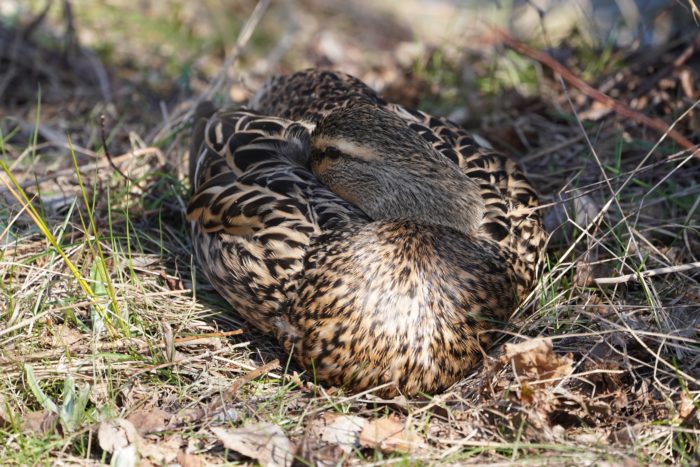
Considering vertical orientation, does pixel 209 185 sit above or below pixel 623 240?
below

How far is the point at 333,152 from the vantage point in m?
3.82

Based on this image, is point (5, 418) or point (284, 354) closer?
point (5, 418)

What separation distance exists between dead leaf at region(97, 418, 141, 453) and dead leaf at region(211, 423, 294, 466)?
30 cm

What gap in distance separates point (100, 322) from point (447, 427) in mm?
1586

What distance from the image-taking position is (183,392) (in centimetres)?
349

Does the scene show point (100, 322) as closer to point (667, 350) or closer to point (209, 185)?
point (209, 185)

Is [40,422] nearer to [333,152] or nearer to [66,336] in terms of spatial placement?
[66,336]

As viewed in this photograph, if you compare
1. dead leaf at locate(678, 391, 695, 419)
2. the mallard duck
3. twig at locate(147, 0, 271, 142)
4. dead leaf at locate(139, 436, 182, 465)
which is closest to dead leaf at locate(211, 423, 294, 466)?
dead leaf at locate(139, 436, 182, 465)

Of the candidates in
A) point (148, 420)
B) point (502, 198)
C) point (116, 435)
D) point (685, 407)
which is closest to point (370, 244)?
point (502, 198)

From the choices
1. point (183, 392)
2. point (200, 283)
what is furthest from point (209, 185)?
point (183, 392)

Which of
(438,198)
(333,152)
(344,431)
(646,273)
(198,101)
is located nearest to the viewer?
(344,431)

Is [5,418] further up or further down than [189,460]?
further down

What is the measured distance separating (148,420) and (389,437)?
938mm

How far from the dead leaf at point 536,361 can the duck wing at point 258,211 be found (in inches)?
37.4
